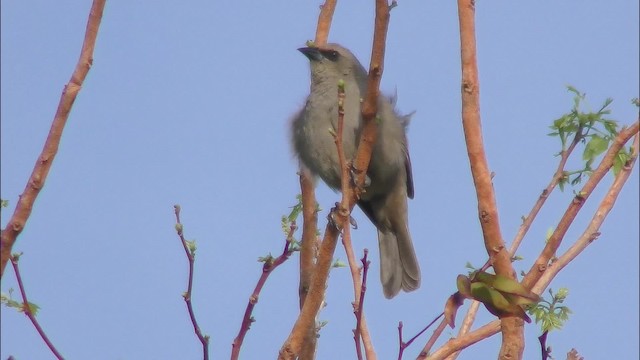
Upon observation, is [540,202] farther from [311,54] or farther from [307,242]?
[311,54]

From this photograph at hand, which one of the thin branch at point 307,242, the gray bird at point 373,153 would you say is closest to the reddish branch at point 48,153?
the thin branch at point 307,242

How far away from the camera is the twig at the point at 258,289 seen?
274cm

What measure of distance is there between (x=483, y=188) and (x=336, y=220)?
782 mm

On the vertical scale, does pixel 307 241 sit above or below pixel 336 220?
above

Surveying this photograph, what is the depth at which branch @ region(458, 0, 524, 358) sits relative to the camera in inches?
95.7

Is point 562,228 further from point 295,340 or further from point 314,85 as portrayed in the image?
point 314,85

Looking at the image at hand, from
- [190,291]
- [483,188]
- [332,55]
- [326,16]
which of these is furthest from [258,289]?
[332,55]

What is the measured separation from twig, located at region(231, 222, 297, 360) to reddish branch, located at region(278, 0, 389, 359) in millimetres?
126

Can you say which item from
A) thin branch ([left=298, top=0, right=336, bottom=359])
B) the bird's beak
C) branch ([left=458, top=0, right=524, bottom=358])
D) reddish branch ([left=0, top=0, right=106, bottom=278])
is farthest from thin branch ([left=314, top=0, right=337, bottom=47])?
the bird's beak

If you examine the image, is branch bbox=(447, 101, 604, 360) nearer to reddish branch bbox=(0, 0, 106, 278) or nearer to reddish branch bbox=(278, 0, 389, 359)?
reddish branch bbox=(278, 0, 389, 359)

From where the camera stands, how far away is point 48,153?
2332 millimetres

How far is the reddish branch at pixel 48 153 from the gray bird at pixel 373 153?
3.46 metres

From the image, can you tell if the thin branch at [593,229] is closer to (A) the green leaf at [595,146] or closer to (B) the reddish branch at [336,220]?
(A) the green leaf at [595,146]

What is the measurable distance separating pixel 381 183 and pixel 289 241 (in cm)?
357
